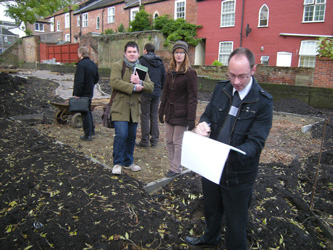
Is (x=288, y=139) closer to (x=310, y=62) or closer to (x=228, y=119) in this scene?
(x=228, y=119)

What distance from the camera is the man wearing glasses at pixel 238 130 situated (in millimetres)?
2182

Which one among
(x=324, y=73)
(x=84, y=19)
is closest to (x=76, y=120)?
(x=324, y=73)

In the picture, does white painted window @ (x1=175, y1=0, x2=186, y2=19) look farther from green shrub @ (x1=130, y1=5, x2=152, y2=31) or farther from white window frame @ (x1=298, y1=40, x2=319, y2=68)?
white window frame @ (x1=298, y1=40, x2=319, y2=68)

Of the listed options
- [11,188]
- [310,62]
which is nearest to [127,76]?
[11,188]

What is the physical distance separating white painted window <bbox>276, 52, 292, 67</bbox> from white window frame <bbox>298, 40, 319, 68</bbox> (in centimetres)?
71

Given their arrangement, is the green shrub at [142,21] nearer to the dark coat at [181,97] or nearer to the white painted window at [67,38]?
the white painted window at [67,38]

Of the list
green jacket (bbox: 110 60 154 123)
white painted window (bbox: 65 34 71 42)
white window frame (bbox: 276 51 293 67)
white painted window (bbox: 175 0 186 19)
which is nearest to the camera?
green jacket (bbox: 110 60 154 123)

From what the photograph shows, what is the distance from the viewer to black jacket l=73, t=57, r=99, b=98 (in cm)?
627

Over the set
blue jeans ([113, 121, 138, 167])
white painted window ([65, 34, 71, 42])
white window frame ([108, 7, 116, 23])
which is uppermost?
white window frame ([108, 7, 116, 23])

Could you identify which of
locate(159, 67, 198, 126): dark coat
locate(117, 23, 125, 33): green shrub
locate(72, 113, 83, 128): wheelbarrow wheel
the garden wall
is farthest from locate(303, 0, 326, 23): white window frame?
locate(117, 23, 125, 33): green shrub

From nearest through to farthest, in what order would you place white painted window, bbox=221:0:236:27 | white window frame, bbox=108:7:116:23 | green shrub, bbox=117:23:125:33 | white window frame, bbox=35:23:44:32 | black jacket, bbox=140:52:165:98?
1. black jacket, bbox=140:52:165:98
2. white painted window, bbox=221:0:236:27
3. green shrub, bbox=117:23:125:33
4. white window frame, bbox=108:7:116:23
5. white window frame, bbox=35:23:44:32

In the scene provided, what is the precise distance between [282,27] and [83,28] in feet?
96.5

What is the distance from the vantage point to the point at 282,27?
64.7 feet

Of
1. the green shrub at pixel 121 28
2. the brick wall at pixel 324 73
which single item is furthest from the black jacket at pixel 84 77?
the green shrub at pixel 121 28
